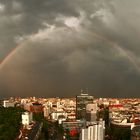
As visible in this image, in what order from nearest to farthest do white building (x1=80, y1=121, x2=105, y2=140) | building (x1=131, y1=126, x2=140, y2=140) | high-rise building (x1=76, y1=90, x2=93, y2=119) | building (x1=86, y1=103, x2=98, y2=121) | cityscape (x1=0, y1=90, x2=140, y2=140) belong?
white building (x1=80, y1=121, x2=105, y2=140), cityscape (x1=0, y1=90, x2=140, y2=140), building (x1=131, y1=126, x2=140, y2=140), building (x1=86, y1=103, x2=98, y2=121), high-rise building (x1=76, y1=90, x2=93, y2=119)

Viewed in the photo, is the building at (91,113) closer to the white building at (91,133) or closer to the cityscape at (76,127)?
the cityscape at (76,127)

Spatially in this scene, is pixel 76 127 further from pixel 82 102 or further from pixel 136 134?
pixel 82 102

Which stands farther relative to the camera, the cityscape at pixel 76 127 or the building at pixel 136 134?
the building at pixel 136 134

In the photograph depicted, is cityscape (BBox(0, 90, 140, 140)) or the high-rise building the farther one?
the high-rise building

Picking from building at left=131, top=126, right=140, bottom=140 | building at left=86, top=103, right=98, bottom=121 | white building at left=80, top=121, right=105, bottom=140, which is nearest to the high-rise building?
building at left=86, top=103, right=98, bottom=121

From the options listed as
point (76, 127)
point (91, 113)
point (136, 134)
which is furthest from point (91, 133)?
point (91, 113)

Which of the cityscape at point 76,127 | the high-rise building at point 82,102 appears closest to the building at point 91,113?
the cityscape at point 76,127

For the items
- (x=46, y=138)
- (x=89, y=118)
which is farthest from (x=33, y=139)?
(x=89, y=118)

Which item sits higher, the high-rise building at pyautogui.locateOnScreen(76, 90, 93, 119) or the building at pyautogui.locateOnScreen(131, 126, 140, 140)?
the high-rise building at pyautogui.locateOnScreen(76, 90, 93, 119)

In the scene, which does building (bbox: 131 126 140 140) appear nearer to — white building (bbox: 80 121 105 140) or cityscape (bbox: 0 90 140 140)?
cityscape (bbox: 0 90 140 140)
